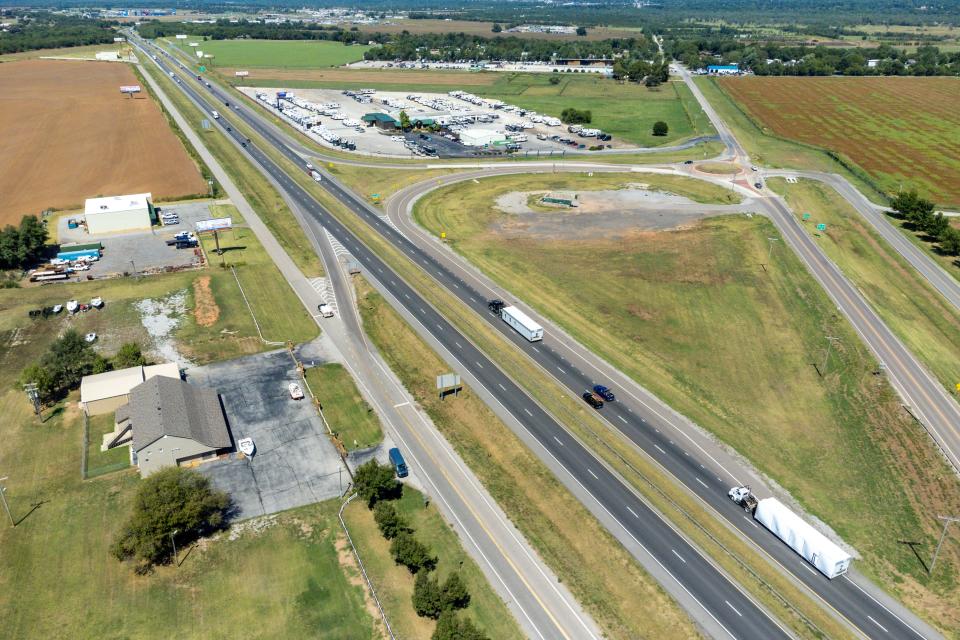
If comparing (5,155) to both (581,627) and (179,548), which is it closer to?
(179,548)

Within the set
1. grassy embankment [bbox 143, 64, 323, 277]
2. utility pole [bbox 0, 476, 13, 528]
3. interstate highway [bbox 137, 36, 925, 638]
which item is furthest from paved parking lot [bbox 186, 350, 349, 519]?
grassy embankment [bbox 143, 64, 323, 277]

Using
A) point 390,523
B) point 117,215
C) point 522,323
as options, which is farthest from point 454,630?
point 117,215

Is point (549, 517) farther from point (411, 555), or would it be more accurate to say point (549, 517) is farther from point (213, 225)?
point (213, 225)

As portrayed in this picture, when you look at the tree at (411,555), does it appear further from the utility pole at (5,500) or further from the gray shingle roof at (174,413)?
the utility pole at (5,500)

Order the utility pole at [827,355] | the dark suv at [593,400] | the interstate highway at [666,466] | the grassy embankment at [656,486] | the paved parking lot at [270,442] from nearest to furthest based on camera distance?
the interstate highway at [666,466] < the grassy embankment at [656,486] < the paved parking lot at [270,442] < the dark suv at [593,400] < the utility pole at [827,355]

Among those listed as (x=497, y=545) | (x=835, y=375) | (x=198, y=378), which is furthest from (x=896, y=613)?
(x=198, y=378)

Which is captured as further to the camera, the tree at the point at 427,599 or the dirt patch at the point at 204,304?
the dirt patch at the point at 204,304

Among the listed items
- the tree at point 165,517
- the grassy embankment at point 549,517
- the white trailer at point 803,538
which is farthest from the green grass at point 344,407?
the white trailer at point 803,538

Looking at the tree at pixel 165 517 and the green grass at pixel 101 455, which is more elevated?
the tree at pixel 165 517
